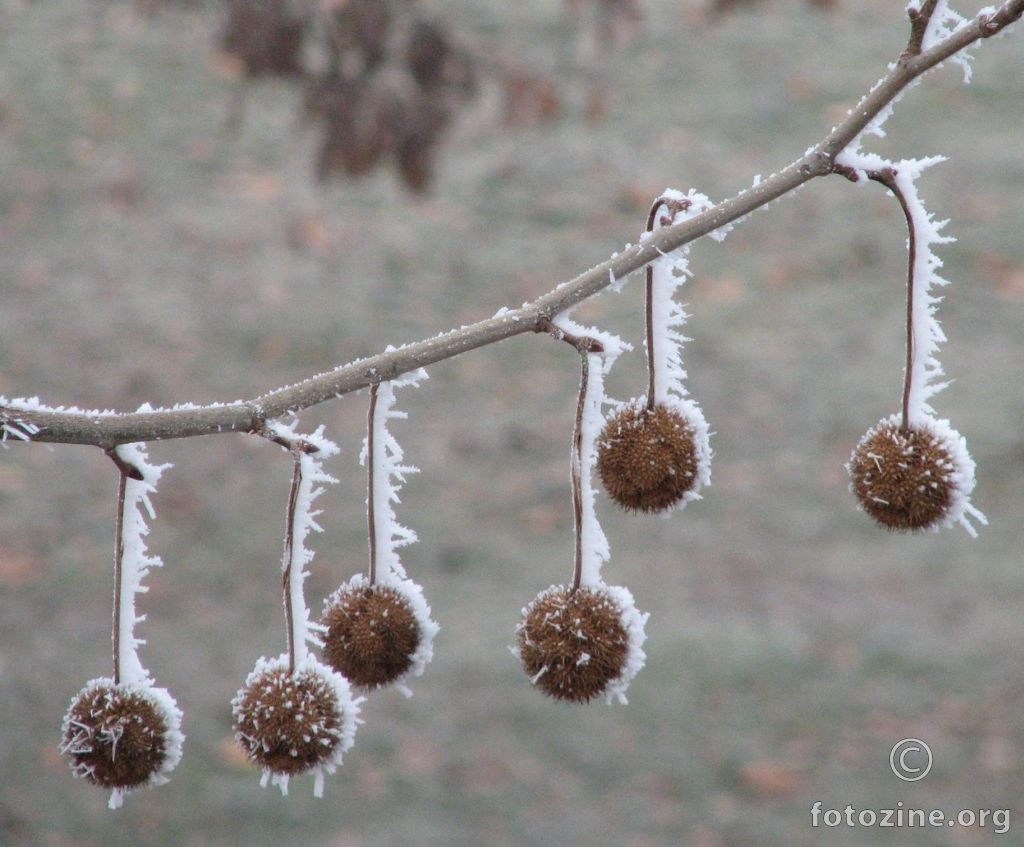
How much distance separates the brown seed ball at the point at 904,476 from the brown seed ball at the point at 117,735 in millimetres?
1044

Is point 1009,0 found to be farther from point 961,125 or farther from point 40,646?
point 961,125

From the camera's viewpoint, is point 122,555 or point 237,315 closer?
point 122,555

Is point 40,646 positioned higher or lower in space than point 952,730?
higher

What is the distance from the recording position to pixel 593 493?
5.97ft

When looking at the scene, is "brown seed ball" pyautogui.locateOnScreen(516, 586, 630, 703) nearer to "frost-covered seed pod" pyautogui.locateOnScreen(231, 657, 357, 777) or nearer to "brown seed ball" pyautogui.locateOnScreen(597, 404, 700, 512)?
"brown seed ball" pyautogui.locateOnScreen(597, 404, 700, 512)

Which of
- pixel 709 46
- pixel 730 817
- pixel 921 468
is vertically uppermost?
pixel 709 46

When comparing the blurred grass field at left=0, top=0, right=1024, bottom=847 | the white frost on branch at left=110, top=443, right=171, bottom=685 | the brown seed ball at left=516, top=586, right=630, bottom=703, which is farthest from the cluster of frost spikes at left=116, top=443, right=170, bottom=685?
the blurred grass field at left=0, top=0, right=1024, bottom=847

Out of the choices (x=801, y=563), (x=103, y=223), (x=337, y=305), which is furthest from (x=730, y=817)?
(x=103, y=223)

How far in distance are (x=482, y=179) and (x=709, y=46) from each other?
2961 millimetres

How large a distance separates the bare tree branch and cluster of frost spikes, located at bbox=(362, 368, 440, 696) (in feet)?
0.36

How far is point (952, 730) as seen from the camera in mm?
5848

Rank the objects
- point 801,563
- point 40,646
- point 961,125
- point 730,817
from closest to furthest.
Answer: point 730,817 < point 40,646 < point 801,563 < point 961,125

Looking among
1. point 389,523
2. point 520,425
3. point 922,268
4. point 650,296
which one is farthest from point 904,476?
point 520,425

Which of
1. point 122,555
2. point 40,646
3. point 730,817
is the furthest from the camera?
point 40,646
